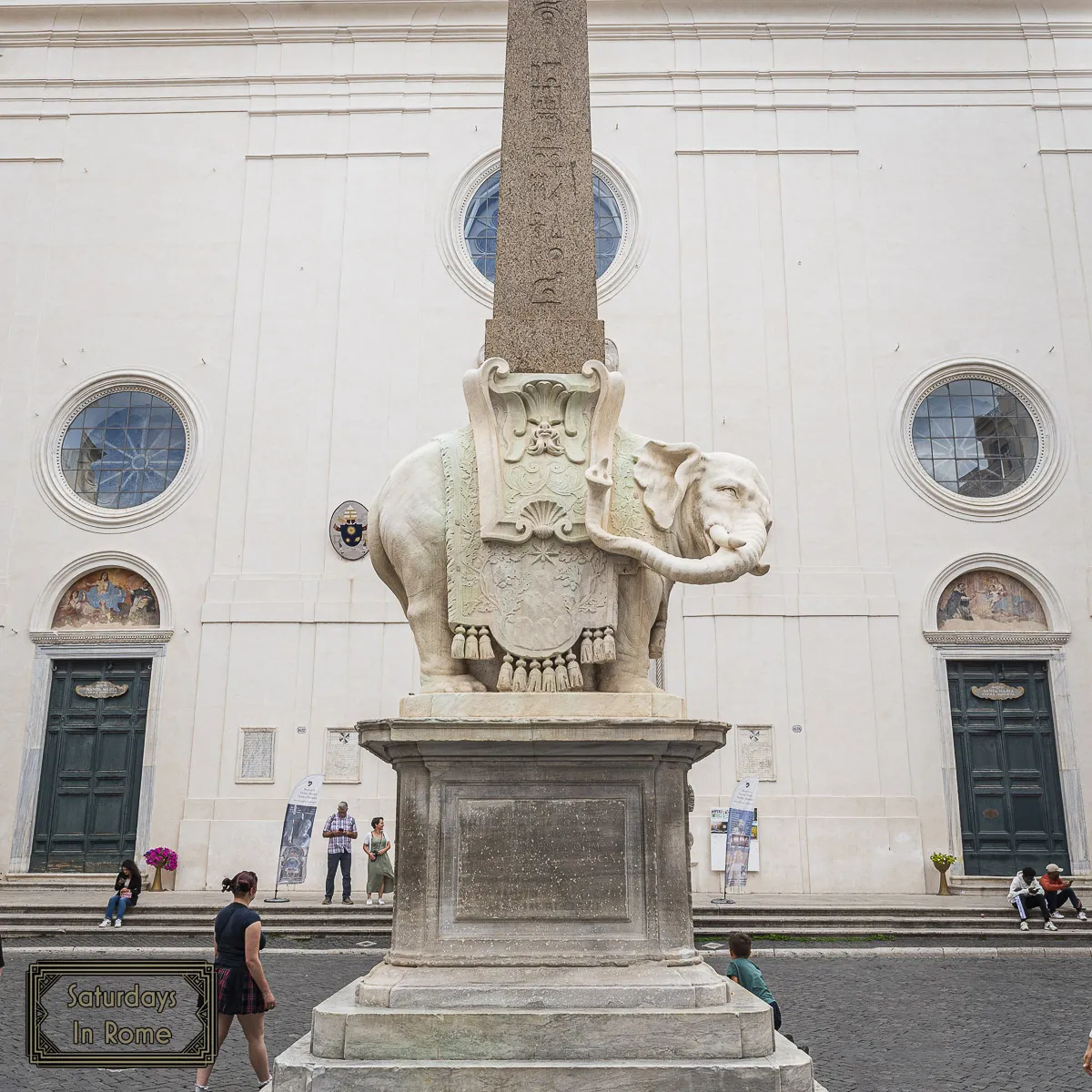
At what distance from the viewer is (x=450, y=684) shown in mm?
4258

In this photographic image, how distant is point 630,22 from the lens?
18.2 metres

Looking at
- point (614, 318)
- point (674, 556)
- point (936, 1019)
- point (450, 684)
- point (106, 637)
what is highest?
point (614, 318)

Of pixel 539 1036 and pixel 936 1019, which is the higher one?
pixel 539 1036

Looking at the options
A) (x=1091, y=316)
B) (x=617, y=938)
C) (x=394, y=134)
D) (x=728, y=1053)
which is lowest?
(x=728, y=1053)

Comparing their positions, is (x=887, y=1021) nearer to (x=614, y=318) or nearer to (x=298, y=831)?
(x=298, y=831)

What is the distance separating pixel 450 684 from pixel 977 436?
14.6 m

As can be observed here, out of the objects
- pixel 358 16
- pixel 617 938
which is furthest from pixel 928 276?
pixel 617 938

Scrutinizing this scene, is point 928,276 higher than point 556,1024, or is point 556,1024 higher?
point 928,276

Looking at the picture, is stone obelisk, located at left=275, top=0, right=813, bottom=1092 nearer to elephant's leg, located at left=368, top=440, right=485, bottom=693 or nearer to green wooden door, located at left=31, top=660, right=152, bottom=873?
elephant's leg, located at left=368, top=440, right=485, bottom=693

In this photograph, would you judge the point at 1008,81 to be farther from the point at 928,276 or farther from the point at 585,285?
the point at 585,285

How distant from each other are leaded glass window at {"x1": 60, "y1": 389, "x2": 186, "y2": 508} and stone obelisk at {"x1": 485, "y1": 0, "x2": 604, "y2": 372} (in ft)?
42.1

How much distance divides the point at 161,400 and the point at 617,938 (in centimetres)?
1525

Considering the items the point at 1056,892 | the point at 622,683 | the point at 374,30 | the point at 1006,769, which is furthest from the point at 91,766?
the point at 622,683

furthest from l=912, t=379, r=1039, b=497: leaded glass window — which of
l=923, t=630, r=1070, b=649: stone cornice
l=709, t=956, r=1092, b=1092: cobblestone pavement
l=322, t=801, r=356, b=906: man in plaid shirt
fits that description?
l=322, t=801, r=356, b=906: man in plaid shirt
